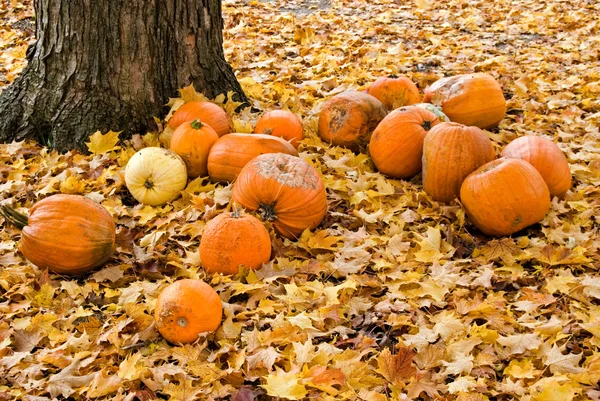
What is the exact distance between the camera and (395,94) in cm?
515

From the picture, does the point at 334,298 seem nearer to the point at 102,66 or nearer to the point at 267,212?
the point at 267,212

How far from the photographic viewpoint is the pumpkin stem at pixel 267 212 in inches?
144

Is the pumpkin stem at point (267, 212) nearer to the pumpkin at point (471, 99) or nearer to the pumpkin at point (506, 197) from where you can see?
the pumpkin at point (506, 197)

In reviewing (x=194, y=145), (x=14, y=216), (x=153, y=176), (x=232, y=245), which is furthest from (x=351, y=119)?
(x=14, y=216)

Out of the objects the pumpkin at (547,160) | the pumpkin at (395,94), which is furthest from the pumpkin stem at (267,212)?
the pumpkin at (395,94)

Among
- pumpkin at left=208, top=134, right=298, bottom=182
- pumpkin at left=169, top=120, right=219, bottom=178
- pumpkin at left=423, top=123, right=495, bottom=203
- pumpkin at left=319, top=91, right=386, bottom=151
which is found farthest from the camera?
pumpkin at left=319, top=91, right=386, bottom=151

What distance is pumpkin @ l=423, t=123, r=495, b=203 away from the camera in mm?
3918

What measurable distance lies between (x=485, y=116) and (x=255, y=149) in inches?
81.7

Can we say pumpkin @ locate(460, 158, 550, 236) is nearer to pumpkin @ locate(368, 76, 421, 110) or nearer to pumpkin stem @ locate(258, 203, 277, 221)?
pumpkin stem @ locate(258, 203, 277, 221)

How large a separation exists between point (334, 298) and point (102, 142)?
7.97ft

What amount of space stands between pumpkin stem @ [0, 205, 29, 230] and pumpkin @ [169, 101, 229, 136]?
154cm

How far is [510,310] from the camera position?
10.2 feet

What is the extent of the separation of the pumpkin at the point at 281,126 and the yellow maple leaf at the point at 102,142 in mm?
1096

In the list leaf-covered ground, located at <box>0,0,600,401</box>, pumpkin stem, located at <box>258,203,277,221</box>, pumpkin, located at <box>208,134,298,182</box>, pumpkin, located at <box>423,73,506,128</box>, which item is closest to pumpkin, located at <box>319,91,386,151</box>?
leaf-covered ground, located at <box>0,0,600,401</box>
